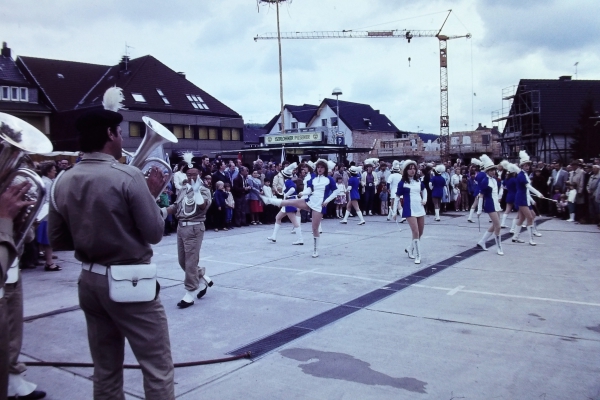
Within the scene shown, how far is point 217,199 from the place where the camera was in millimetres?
15188

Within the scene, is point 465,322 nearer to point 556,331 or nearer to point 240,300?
point 556,331

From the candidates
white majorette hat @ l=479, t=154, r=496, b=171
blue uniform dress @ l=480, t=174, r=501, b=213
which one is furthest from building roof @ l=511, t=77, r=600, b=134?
blue uniform dress @ l=480, t=174, r=501, b=213

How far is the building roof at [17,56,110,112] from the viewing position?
41188 millimetres

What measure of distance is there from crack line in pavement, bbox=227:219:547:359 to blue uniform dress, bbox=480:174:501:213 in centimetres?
203

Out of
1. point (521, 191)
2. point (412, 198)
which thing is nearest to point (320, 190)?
point (412, 198)

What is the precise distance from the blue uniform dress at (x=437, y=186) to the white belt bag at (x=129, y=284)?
1611 centimetres

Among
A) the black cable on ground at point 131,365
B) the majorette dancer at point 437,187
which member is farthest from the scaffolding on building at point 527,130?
the black cable on ground at point 131,365

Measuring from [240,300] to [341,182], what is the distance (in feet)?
37.9

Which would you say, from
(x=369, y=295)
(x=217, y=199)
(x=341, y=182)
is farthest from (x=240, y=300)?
(x=341, y=182)

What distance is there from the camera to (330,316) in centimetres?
611

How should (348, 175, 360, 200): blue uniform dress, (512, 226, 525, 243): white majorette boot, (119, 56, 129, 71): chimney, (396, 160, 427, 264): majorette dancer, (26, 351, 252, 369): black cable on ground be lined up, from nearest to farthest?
(26, 351, 252, 369): black cable on ground < (396, 160, 427, 264): majorette dancer < (512, 226, 525, 243): white majorette boot < (348, 175, 360, 200): blue uniform dress < (119, 56, 129, 71): chimney

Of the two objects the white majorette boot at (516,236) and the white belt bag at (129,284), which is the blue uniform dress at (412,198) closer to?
the white majorette boot at (516,236)

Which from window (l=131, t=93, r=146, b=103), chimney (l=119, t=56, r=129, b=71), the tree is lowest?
the tree

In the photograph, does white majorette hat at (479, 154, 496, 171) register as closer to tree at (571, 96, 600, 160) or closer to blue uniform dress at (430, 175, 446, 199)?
blue uniform dress at (430, 175, 446, 199)
